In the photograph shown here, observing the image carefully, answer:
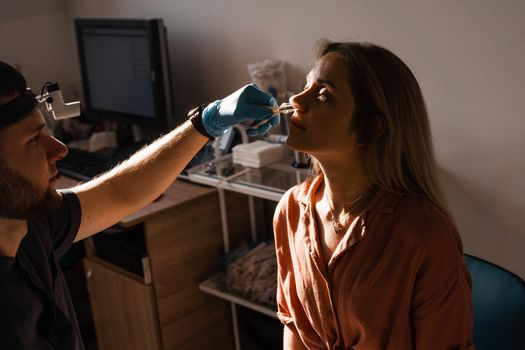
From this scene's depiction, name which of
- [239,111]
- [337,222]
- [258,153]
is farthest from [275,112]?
[258,153]

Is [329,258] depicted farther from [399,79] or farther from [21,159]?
[21,159]

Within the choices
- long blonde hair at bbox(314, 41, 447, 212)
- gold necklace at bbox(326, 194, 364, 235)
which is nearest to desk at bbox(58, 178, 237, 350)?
gold necklace at bbox(326, 194, 364, 235)

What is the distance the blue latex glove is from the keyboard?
124cm

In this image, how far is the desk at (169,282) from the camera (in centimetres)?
239

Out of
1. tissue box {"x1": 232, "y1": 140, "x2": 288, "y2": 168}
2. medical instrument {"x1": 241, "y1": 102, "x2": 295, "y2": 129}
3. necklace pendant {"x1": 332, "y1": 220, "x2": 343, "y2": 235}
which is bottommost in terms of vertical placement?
tissue box {"x1": 232, "y1": 140, "x2": 288, "y2": 168}

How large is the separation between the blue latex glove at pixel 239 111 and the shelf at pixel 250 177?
0.55 meters

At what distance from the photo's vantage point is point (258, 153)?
233 centimetres

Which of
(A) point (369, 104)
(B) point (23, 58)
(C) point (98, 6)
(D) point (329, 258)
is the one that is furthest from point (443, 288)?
(B) point (23, 58)

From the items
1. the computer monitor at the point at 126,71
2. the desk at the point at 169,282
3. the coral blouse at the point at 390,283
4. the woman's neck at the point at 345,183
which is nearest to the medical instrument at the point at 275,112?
the woman's neck at the point at 345,183

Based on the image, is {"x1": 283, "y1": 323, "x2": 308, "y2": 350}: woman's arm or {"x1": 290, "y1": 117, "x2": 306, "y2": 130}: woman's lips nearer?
{"x1": 290, "y1": 117, "x2": 306, "y2": 130}: woman's lips

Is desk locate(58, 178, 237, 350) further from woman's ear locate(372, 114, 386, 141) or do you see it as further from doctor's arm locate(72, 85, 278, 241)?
woman's ear locate(372, 114, 386, 141)

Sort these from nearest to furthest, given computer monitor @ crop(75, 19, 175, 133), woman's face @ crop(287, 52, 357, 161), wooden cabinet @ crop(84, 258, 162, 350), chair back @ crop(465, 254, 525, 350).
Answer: woman's face @ crop(287, 52, 357, 161)
chair back @ crop(465, 254, 525, 350)
wooden cabinet @ crop(84, 258, 162, 350)
computer monitor @ crop(75, 19, 175, 133)

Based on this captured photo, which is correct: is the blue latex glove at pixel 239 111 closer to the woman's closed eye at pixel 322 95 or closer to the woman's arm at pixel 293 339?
the woman's closed eye at pixel 322 95

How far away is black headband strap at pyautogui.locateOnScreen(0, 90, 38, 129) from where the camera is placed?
1248mm
